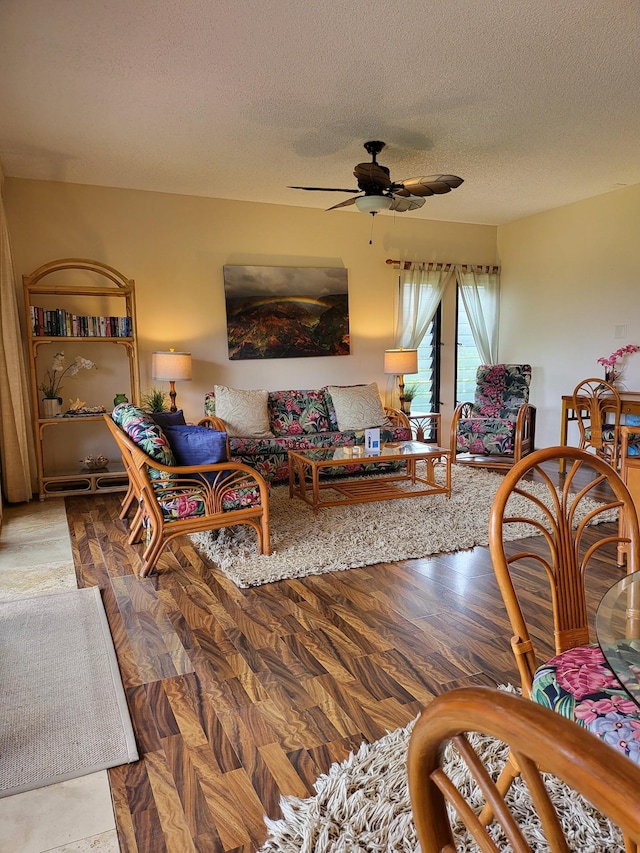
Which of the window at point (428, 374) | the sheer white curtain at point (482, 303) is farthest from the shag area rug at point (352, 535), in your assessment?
the sheer white curtain at point (482, 303)

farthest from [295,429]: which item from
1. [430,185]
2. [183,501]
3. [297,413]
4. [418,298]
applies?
[430,185]

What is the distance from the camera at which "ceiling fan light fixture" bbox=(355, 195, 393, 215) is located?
3.91 m

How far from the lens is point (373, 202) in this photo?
3914 millimetres

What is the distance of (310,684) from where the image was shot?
217cm

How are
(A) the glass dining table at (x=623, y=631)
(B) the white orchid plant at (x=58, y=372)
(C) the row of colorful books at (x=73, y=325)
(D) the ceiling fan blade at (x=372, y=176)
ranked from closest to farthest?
(A) the glass dining table at (x=623, y=631) → (D) the ceiling fan blade at (x=372, y=176) → (C) the row of colorful books at (x=73, y=325) → (B) the white orchid plant at (x=58, y=372)

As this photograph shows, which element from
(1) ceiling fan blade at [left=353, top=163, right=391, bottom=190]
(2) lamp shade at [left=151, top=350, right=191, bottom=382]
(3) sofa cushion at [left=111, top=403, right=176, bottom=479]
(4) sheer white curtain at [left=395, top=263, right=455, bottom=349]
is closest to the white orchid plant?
(2) lamp shade at [left=151, top=350, right=191, bottom=382]

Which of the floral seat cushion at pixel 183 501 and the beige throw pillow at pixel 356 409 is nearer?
the floral seat cushion at pixel 183 501

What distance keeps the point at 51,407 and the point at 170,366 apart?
3.45 feet

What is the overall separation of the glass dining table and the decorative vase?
471cm

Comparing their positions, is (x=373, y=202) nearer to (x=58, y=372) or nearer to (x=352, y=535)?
(x=352, y=535)

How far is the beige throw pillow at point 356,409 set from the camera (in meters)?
5.85

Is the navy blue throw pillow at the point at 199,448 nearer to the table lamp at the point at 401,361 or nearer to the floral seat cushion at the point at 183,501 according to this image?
the floral seat cushion at the point at 183,501

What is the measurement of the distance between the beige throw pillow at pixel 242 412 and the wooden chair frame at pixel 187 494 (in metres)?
1.85

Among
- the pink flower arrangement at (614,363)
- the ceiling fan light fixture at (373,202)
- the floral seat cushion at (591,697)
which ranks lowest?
the floral seat cushion at (591,697)
